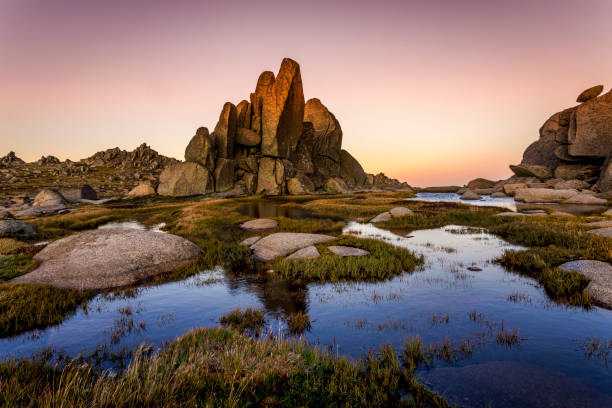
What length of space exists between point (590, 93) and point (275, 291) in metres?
108

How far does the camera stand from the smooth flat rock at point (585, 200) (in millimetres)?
46525

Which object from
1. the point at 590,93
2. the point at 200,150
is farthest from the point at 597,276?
the point at 590,93

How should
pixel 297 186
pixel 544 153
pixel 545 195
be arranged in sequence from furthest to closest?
pixel 297 186 < pixel 544 153 < pixel 545 195


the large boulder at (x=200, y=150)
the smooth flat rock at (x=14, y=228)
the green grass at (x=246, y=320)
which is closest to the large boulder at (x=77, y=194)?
the large boulder at (x=200, y=150)

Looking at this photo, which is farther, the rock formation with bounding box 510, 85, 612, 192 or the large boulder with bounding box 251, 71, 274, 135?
the large boulder with bounding box 251, 71, 274, 135

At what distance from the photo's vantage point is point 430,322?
333 inches

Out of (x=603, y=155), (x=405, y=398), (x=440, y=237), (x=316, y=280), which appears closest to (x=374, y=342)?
(x=405, y=398)

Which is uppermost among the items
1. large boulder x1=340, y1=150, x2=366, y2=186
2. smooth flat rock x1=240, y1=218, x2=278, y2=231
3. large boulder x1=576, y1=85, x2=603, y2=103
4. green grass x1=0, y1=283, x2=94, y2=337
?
large boulder x1=576, y1=85, x2=603, y2=103

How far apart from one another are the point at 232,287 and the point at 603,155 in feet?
305

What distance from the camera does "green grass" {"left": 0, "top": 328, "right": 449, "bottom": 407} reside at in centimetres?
410

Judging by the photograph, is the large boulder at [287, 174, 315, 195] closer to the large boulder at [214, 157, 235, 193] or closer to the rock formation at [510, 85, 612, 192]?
the large boulder at [214, 157, 235, 193]

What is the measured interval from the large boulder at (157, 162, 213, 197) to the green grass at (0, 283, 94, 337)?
2722 inches

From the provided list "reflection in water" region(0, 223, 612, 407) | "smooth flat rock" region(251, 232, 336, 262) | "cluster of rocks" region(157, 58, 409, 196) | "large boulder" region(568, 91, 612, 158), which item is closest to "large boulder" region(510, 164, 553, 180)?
"large boulder" region(568, 91, 612, 158)

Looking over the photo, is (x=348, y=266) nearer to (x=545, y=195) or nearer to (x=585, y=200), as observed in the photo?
(x=585, y=200)
